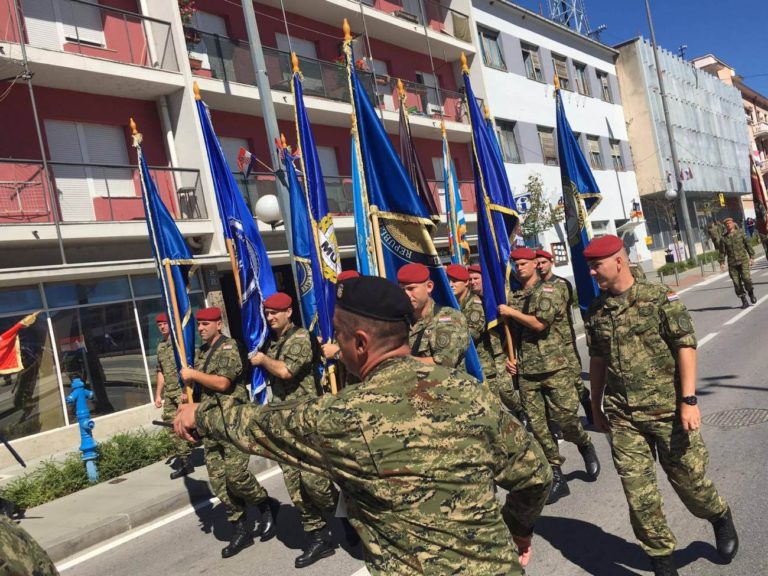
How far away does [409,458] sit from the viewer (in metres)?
1.97

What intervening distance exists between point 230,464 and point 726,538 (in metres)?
3.45

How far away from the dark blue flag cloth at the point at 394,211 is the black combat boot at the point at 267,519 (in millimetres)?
2168

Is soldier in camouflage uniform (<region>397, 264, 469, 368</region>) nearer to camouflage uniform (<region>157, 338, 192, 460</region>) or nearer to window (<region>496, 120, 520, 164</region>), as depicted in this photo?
camouflage uniform (<region>157, 338, 192, 460</region>)

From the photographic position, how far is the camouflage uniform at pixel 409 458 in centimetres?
198

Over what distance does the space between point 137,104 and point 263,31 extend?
5063 mm

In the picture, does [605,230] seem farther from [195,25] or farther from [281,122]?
[195,25]

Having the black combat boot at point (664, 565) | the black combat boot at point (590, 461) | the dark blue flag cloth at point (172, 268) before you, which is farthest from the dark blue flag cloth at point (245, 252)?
the black combat boot at point (664, 565)

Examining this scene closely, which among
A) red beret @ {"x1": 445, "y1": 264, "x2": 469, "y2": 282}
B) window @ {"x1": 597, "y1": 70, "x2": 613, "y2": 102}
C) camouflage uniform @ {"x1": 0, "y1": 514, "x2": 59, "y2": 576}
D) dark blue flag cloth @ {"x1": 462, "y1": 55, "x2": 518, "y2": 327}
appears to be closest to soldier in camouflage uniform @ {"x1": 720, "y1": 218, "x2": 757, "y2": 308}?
dark blue flag cloth @ {"x1": 462, "y1": 55, "x2": 518, "y2": 327}

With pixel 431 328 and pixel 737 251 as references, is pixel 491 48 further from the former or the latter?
pixel 431 328

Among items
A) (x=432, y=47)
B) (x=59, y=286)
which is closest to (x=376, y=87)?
(x=432, y=47)

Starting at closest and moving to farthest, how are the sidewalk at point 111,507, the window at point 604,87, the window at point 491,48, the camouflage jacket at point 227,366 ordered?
the camouflage jacket at point 227,366 → the sidewalk at point 111,507 → the window at point 491,48 → the window at point 604,87

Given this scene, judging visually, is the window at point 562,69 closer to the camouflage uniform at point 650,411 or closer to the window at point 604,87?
the window at point 604,87

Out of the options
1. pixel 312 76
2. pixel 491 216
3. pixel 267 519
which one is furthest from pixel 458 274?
pixel 312 76

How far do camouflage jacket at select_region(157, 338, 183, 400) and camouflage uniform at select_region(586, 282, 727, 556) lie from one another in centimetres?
648
